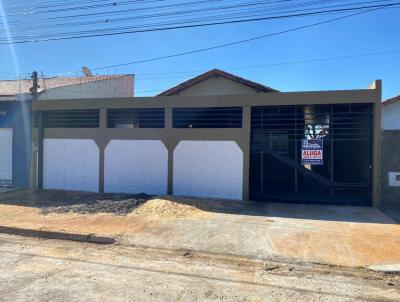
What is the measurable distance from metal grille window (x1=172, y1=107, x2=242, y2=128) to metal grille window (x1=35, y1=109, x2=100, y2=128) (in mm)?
3371

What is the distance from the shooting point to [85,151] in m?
12.9

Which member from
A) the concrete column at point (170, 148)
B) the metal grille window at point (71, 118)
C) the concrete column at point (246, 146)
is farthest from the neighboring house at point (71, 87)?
the concrete column at point (246, 146)

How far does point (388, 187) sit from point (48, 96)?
46.8 feet

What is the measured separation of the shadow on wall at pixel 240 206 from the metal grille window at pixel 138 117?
2.86m

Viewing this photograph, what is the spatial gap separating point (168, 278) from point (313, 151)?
7799 millimetres

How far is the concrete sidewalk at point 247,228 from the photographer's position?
6484 millimetres

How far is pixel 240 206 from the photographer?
415 inches

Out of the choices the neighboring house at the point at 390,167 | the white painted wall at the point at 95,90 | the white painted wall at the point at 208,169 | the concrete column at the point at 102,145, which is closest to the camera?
the neighboring house at the point at 390,167

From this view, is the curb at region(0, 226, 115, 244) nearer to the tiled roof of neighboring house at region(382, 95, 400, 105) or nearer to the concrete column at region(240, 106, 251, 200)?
the concrete column at region(240, 106, 251, 200)

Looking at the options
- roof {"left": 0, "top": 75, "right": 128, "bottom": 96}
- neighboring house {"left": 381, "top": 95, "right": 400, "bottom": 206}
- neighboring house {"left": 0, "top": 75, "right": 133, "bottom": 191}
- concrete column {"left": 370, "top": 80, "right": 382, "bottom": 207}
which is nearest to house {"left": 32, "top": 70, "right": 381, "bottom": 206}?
concrete column {"left": 370, "top": 80, "right": 382, "bottom": 207}

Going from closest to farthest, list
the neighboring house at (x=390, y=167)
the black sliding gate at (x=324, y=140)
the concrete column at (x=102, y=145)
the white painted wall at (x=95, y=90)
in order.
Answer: the neighboring house at (x=390, y=167)
the black sliding gate at (x=324, y=140)
the concrete column at (x=102, y=145)
the white painted wall at (x=95, y=90)

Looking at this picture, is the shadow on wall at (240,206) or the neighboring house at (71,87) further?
the neighboring house at (71,87)

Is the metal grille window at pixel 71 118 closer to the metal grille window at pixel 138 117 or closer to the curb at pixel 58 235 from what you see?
the metal grille window at pixel 138 117

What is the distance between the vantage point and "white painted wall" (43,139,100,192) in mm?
12828
